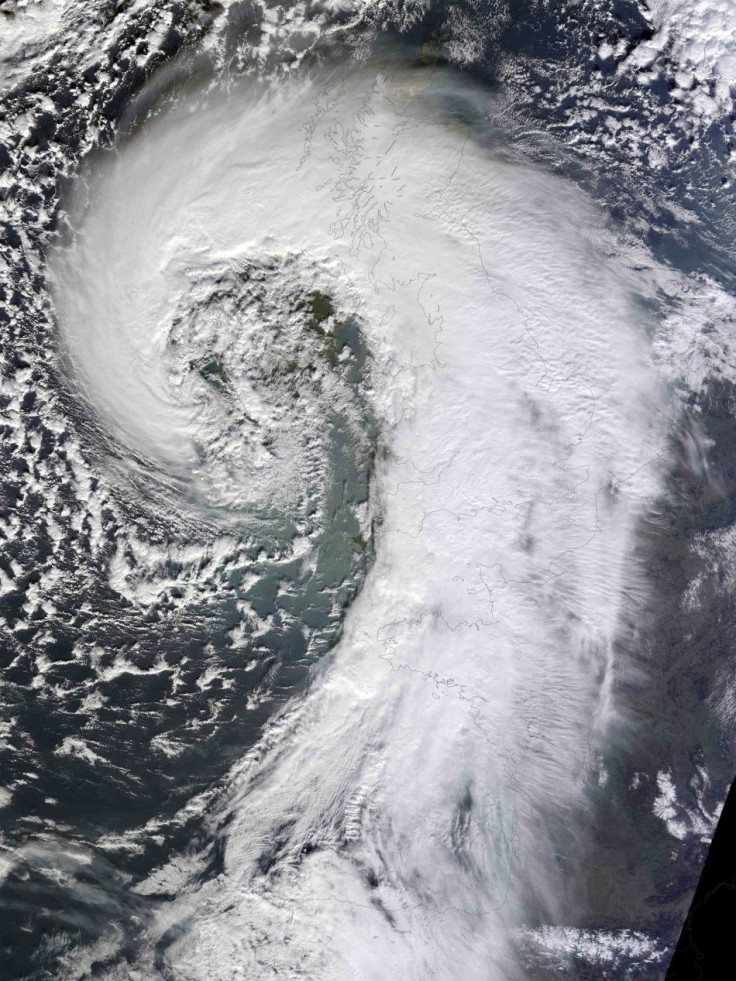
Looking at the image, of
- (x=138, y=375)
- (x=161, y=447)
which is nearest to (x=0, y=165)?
(x=138, y=375)

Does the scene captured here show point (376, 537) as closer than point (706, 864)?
No

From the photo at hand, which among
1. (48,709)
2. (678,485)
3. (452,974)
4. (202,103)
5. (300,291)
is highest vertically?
(202,103)

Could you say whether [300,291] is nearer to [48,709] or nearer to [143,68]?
[143,68]

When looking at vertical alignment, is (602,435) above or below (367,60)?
below

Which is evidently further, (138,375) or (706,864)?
(138,375)

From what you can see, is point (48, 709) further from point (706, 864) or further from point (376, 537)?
point (706, 864)

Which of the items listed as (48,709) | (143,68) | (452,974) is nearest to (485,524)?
(452,974)
